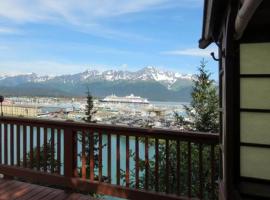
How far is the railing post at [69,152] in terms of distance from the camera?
13.3 ft

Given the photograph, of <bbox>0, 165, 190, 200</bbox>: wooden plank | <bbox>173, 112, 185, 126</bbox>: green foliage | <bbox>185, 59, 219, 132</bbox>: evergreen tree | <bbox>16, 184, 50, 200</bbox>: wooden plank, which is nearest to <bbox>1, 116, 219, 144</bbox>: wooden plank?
<bbox>0, 165, 190, 200</bbox>: wooden plank

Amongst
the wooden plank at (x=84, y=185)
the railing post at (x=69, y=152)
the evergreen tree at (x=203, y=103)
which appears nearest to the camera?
the wooden plank at (x=84, y=185)

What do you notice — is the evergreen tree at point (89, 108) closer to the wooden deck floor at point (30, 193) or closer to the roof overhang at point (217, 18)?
the wooden deck floor at point (30, 193)

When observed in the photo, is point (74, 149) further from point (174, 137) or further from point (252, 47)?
point (252, 47)

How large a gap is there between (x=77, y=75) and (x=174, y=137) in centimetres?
10528

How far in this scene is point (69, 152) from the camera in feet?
13.4

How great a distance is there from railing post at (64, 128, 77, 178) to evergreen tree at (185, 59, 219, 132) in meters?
8.15

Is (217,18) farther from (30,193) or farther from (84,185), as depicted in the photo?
(30,193)

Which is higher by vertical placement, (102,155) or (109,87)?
(109,87)

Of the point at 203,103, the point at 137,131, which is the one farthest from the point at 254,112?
the point at 203,103

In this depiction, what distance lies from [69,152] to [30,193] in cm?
71

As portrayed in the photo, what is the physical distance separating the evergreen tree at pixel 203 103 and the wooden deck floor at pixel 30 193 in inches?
324

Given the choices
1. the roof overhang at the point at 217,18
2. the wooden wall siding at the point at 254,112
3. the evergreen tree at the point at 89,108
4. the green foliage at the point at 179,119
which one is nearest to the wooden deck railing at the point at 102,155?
the wooden wall siding at the point at 254,112

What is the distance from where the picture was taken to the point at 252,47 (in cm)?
308
